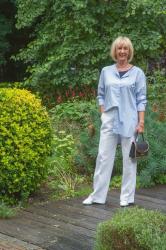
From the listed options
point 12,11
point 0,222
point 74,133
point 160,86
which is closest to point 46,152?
point 0,222

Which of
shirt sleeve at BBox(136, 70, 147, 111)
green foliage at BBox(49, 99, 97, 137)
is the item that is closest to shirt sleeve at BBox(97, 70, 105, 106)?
shirt sleeve at BBox(136, 70, 147, 111)

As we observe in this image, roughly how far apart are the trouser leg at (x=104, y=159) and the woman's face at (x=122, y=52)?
0.65 meters

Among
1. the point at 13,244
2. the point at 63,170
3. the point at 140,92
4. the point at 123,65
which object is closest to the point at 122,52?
the point at 123,65

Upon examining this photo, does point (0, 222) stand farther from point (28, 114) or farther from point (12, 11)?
point (12, 11)

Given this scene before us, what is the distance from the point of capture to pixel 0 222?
21.5 feet

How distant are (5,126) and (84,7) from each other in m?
6.16

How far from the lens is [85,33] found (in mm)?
13258

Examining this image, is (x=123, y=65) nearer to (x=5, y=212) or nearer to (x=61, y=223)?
(x=61, y=223)

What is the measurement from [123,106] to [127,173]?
31.1 inches

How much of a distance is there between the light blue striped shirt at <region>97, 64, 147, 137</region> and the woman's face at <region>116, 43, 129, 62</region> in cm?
15

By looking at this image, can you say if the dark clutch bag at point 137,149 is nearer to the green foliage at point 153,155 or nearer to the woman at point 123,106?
the woman at point 123,106

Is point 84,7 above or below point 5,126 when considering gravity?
above

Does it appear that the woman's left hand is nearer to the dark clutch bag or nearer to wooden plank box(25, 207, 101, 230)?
the dark clutch bag

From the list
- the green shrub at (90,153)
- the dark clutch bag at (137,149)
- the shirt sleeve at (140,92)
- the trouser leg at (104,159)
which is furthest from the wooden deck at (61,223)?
the shirt sleeve at (140,92)
